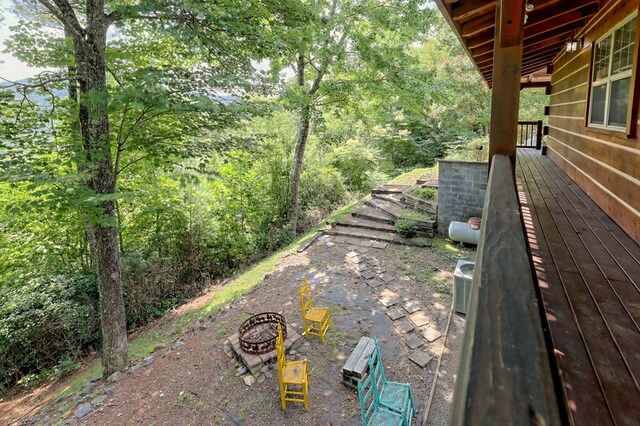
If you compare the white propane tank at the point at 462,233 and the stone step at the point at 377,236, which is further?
the stone step at the point at 377,236

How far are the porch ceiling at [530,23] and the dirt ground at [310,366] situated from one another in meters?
4.32

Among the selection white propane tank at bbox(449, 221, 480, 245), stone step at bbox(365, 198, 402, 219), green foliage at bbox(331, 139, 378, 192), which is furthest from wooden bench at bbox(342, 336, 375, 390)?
green foliage at bbox(331, 139, 378, 192)

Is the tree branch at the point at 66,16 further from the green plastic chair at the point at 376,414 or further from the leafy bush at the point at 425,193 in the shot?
the leafy bush at the point at 425,193

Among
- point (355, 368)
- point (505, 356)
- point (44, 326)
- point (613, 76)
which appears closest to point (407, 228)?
point (355, 368)

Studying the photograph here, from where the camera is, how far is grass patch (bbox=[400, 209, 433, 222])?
9555 mm

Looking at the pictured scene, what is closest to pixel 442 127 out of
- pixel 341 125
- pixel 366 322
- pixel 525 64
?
pixel 341 125

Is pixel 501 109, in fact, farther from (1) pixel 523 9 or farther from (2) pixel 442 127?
(2) pixel 442 127

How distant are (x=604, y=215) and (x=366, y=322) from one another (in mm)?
3706

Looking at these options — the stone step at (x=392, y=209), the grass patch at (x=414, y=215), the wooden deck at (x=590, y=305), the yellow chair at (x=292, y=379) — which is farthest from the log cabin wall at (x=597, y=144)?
the yellow chair at (x=292, y=379)

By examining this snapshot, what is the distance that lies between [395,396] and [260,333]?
7.89 feet

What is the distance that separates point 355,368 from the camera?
4.48 metres

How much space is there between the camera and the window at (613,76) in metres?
3.22

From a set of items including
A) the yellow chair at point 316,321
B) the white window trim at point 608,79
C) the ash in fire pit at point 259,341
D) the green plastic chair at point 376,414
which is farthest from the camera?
the yellow chair at point 316,321

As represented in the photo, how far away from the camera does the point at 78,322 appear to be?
6.85 meters
